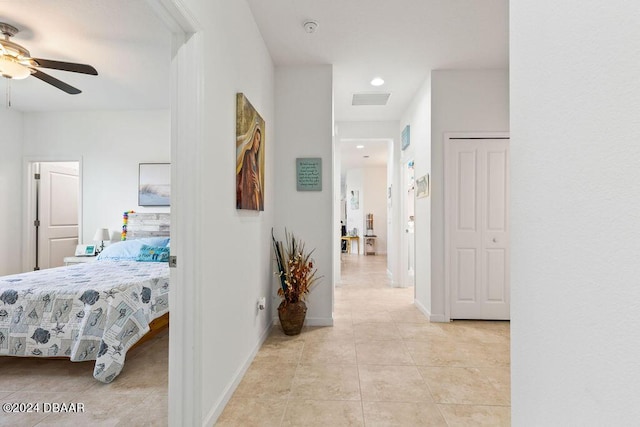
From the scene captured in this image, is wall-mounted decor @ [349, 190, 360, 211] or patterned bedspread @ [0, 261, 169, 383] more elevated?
wall-mounted decor @ [349, 190, 360, 211]

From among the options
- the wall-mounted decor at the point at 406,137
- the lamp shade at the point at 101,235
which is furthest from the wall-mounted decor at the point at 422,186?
the lamp shade at the point at 101,235

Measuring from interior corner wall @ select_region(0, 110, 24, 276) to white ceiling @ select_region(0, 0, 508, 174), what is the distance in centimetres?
73

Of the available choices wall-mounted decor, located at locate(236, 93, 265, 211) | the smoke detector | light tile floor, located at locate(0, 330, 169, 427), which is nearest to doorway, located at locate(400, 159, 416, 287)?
the smoke detector

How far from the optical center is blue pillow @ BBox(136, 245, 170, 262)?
388 cm

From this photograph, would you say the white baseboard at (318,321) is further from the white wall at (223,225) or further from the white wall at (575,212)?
the white wall at (575,212)

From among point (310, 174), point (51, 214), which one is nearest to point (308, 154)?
point (310, 174)

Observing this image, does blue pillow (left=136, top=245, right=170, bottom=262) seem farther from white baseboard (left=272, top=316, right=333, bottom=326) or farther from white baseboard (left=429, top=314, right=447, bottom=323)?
white baseboard (left=429, top=314, right=447, bottom=323)

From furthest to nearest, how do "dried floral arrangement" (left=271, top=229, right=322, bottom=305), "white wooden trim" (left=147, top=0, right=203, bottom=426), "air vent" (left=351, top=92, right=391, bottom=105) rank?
"air vent" (left=351, top=92, right=391, bottom=105) < "dried floral arrangement" (left=271, top=229, right=322, bottom=305) < "white wooden trim" (left=147, top=0, right=203, bottom=426)

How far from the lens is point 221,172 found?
196 centimetres

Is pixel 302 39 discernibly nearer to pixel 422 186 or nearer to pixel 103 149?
pixel 422 186

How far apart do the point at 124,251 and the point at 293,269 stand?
2.32m

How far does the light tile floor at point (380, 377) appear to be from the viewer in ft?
6.08

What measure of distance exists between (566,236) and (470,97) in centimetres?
341

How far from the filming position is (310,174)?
3500 mm
